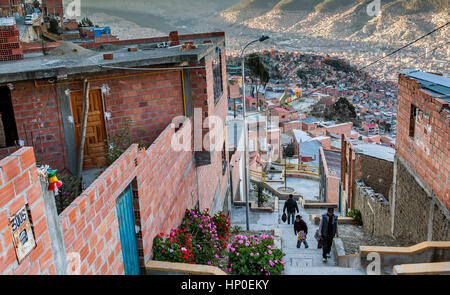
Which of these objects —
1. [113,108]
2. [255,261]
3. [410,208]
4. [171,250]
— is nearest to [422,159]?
[410,208]

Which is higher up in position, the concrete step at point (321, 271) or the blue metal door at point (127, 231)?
the blue metal door at point (127, 231)

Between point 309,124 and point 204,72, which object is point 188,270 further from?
point 309,124

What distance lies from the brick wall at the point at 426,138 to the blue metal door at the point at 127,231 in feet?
17.8

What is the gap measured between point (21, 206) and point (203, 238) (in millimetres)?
4770

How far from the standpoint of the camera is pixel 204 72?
29.7 feet

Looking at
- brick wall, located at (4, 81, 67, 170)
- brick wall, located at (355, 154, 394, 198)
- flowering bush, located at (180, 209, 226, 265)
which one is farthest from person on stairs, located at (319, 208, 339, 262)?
brick wall, located at (4, 81, 67, 170)

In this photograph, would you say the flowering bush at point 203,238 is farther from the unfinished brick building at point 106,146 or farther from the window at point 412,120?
the window at point 412,120

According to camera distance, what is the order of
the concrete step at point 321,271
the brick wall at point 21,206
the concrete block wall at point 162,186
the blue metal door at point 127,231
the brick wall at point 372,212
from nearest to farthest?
the brick wall at point 21,206, the blue metal door at point 127,231, the concrete block wall at point 162,186, the concrete step at point 321,271, the brick wall at point 372,212

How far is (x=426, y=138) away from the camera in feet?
26.3

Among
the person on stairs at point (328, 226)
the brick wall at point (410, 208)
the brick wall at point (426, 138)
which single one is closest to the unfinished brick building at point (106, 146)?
the person on stairs at point (328, 226)

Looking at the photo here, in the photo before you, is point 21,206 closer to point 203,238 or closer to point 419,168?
point 203,238

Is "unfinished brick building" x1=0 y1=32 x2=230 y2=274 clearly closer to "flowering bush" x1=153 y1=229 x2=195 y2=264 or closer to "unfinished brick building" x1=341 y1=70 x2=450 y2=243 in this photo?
"flowering bush" x1=153 y1=229 x2=195 y2=264

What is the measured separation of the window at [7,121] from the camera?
7425mm
